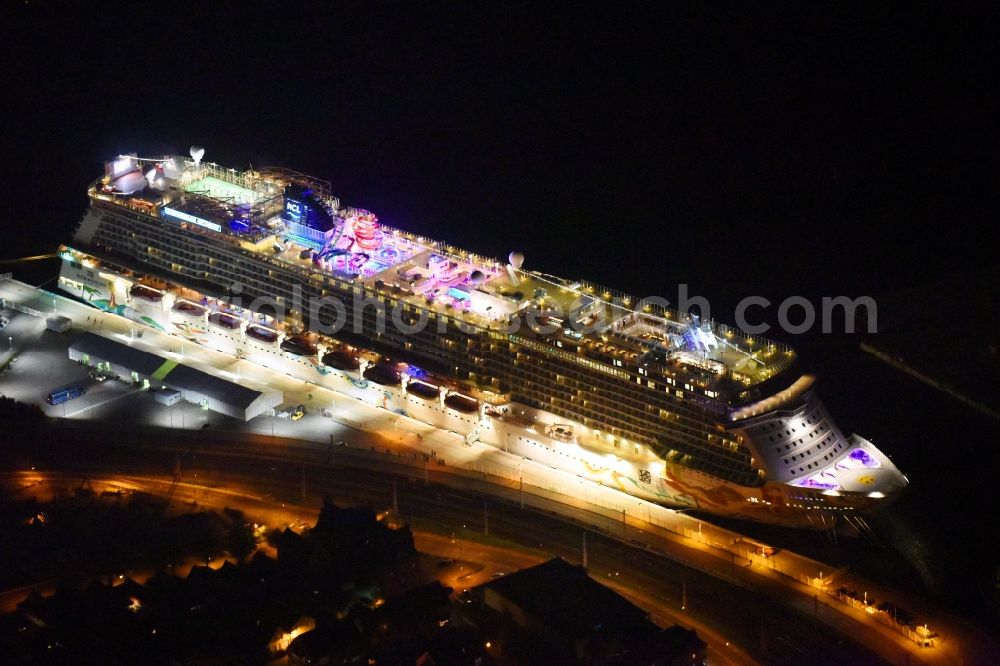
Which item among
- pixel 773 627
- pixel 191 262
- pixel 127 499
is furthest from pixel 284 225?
pixel 773 627

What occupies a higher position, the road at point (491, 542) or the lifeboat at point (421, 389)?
the lifeboat at point (421, 389)

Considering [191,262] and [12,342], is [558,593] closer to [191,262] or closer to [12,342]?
[191,262]

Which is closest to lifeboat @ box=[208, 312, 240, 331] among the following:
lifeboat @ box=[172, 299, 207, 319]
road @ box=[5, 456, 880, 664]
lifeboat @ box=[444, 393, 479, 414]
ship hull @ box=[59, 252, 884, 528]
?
ship hull @ box=[59, 252, 884, 528]

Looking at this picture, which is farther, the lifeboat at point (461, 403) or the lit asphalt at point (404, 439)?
the lifeboat at point (461, 403)

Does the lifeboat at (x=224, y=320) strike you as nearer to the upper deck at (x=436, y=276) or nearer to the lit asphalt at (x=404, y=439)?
the lit asphalt at (x=404, y=439)

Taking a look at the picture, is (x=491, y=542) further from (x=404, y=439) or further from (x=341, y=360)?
(x=341, y=360)

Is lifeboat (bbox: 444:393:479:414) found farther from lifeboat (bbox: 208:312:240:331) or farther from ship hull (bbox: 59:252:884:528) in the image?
lifeboat (bbox: 208:312:240:331)

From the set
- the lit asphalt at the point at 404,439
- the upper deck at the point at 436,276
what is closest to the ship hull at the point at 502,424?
the lit asphalt at the point at 404,439
